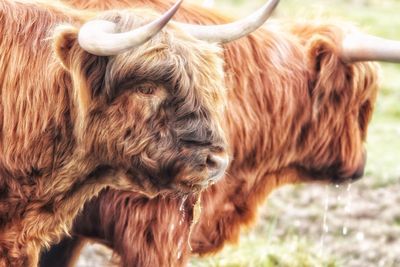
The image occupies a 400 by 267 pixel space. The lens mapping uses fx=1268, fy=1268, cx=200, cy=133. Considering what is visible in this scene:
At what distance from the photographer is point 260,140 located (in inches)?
299

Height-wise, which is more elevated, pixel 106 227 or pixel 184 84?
pixel 184 84

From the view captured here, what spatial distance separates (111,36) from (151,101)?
404mm

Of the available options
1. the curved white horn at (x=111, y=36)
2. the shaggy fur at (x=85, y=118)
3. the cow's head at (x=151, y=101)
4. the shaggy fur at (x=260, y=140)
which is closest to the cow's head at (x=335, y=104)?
the shaggy fur at (x=260, y=140)

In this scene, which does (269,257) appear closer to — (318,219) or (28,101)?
(318,219)

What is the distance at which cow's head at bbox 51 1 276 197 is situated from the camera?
231 inches

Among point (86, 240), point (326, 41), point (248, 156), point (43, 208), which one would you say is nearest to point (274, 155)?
point (248, 156)

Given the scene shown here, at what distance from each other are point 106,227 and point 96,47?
1.55m

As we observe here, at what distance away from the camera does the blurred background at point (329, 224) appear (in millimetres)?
8578

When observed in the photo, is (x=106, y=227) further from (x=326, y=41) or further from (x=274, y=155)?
(x=326, y=41)

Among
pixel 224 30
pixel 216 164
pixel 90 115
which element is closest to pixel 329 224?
pixel 224 30

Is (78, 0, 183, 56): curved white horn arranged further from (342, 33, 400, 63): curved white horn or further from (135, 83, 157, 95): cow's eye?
(342, 33, 400, 63): curved white horn

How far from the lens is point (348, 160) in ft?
26.6

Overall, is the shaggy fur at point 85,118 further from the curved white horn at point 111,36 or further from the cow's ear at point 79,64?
the curved white horn at point 111,36

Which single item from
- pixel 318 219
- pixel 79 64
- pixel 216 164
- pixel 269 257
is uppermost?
pixel 79 64
